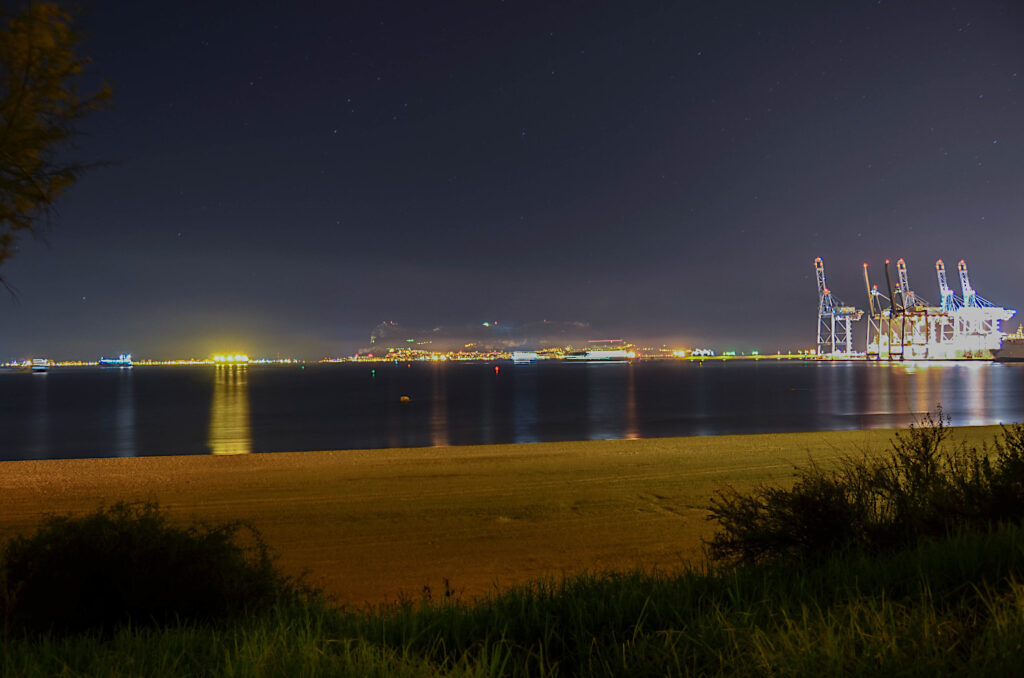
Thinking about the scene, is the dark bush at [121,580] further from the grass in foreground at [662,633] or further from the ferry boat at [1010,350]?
the ferry boat at [1010,350]

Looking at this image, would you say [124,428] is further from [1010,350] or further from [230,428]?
[1010,350]

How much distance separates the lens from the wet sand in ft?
21.8

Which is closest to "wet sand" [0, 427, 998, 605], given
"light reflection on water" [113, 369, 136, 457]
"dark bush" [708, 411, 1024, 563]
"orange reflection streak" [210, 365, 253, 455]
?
"dark bush" [708, 411, 1024, 563]

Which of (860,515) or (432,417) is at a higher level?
(860,515)

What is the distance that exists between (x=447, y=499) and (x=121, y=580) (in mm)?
6572

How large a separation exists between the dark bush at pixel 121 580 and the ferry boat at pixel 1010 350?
16297 cm

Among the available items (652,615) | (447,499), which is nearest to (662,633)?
(652,615)

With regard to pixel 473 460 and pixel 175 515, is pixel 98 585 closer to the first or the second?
pixel 175 515

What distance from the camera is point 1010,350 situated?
452ft

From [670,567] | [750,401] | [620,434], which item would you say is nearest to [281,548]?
[670,567]

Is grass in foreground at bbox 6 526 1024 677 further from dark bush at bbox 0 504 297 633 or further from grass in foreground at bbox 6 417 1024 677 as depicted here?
dark bush at bbox 0 504 297 633

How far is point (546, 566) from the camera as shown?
6516 mm

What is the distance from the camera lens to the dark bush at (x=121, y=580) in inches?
134

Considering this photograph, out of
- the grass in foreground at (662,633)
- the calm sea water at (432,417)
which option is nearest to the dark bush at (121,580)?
the grass in foreground at (662,633)
